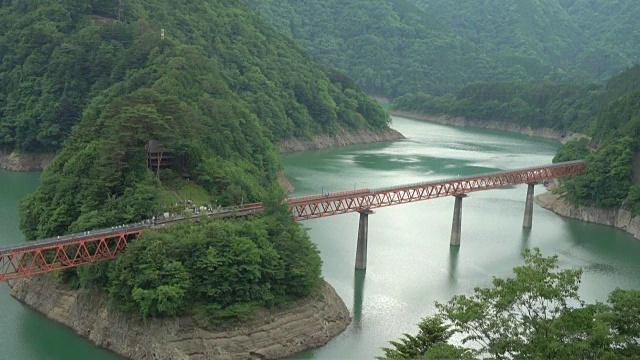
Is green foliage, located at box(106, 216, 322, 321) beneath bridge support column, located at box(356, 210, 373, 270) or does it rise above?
above

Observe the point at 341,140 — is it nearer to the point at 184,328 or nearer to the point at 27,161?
the point at 27,161

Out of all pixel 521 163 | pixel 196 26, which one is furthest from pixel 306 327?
pixel 196 26

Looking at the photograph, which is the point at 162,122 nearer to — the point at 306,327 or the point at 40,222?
the point at 40,222

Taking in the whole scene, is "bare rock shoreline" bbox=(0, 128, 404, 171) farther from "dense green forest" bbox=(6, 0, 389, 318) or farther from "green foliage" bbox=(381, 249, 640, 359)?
"green foliage" bbox=(381, 249, 640, 359)

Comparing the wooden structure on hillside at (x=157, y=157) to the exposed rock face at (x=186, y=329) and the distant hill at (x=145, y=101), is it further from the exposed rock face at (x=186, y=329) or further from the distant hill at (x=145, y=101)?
the exposed rock face at (x=186, y=329)

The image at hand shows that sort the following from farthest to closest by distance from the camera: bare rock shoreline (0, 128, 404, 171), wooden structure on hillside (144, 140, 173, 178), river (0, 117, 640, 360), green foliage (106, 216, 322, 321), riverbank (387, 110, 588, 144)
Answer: riverbank (387, 110, 588, 144)
bare rock shoreline (0, 128, 404, 171)
wooden structure on hillside (144, 140, 173, 178)
river (0, 117, 640, 360)
green foliage (106, 216, 322, 321)

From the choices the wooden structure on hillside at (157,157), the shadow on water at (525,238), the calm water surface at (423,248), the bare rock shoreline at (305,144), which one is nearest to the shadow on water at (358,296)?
the calm water surface at (423,248)

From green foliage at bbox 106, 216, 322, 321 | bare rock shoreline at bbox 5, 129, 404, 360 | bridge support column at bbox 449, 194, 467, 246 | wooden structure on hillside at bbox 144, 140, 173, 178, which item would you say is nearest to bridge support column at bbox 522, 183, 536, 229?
bridge support column at bbox 449, 194, 467, 246
